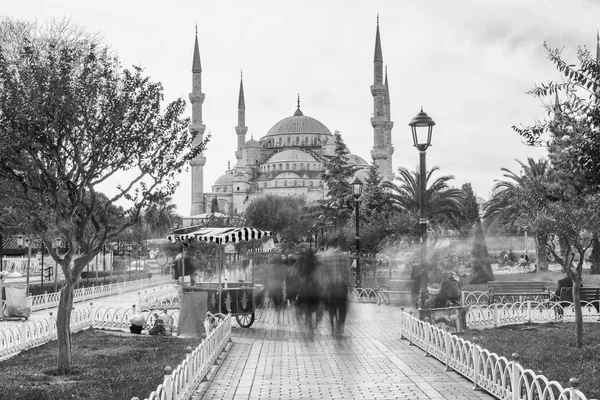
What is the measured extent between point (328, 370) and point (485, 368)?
104 inches

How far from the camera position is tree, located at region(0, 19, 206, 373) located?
1002cm

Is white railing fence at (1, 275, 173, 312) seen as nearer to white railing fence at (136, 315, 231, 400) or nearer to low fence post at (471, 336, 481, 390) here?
white railing fence at (136, 315, 231, 400)

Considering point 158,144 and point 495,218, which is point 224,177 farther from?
point 158,144

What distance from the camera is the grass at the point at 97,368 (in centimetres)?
823

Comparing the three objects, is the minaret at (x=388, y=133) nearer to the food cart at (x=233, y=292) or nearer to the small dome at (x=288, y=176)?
the small dome at (x=288, y=176)

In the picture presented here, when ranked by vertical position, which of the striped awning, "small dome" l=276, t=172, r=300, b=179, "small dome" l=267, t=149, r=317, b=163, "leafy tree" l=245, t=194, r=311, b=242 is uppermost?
"small dome" l=267, t=149, r=317, b=163

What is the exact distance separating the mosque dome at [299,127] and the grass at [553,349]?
117954 millimetres

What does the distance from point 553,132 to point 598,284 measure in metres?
21.3

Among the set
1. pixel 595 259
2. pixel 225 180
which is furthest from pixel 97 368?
pixel 225 180

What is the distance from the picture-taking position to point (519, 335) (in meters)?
13.4

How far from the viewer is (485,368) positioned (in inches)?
322

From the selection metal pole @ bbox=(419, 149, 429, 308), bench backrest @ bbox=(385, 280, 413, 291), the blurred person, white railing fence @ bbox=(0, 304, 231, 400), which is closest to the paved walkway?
white railing fence @ bbox=(0, 304, 231, 400)

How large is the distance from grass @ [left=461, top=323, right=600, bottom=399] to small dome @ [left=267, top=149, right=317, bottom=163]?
355 ft

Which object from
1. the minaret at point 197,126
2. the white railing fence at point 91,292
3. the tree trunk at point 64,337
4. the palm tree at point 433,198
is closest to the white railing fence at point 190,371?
the tree trunk at point 64,337
